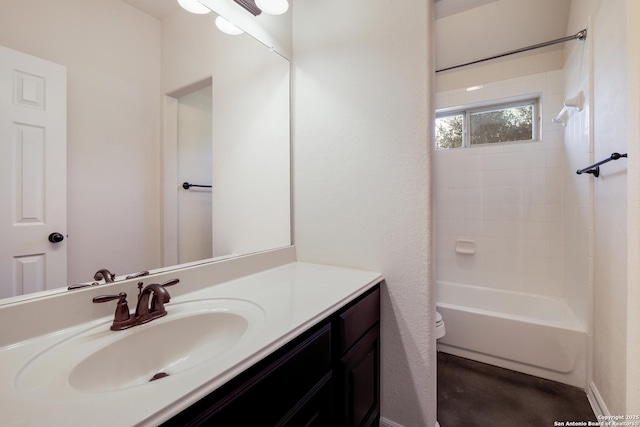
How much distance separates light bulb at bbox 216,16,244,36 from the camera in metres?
1.25

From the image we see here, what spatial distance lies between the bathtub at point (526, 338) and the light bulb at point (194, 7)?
2325 millimetres

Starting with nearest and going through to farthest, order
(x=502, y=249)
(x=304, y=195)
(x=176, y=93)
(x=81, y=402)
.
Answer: (x=81, y=402) → (x=176, y=93) → (x=304, y=195) → (x=502, y=249)

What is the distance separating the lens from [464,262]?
2.58m

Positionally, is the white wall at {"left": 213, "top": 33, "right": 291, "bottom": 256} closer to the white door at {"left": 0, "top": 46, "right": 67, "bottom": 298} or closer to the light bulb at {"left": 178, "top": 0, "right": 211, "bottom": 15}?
the light bulb at {"left": 178, "top": 0, "right": 211, "bottom": 15}

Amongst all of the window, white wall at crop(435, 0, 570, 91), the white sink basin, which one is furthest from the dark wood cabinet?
white wall at crop(435, 0, 570, 91)

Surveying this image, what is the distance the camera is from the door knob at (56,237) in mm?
798

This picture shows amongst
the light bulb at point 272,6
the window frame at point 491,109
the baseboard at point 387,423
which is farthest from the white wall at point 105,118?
the window frame at point 491,109

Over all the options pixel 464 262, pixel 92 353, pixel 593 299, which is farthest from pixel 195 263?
pixel 464 262

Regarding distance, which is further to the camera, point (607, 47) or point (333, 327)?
point (607, 47)

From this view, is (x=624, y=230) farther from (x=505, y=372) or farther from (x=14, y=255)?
(x=14, y=255)

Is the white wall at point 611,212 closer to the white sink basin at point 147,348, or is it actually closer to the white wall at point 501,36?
the white wall at point 501,36

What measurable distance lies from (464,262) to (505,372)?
1.00m

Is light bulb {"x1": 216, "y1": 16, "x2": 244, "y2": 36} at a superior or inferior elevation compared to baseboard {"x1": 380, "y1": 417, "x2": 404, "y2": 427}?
superior

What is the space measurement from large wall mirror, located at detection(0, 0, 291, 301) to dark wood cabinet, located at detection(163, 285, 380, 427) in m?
0.64
